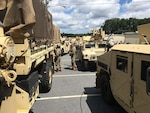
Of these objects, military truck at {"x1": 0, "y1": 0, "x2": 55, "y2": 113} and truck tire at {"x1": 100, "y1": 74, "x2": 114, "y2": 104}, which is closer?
military truck at {"x1": 0, "y1": 0, "x2": 55, "y2": 113}

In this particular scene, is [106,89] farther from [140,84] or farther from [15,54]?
[15,54]

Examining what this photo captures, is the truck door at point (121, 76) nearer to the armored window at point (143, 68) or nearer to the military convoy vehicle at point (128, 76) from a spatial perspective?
the military convoy vehicle at point (128, 76)

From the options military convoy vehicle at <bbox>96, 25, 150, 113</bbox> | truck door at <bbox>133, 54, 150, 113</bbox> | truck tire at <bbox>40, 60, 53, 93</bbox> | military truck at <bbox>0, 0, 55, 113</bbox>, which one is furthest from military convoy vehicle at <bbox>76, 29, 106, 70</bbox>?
military truck at <bbox>0, 0, 55, 113</bbox>

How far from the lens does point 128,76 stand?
241 inches

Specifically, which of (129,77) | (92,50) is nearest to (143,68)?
(129,77)

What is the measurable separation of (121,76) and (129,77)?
587 mm

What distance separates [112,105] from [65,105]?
4.47 feet

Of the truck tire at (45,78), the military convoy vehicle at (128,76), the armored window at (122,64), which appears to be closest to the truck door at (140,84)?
the military convoy vehicle at (128,76)

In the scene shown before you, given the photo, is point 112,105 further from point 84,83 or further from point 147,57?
point 84,83

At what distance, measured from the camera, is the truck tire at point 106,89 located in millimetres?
8070

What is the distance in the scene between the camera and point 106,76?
841 cm

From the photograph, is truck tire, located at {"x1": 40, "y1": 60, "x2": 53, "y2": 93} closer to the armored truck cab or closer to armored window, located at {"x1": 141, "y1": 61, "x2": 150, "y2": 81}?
the armored truck cab

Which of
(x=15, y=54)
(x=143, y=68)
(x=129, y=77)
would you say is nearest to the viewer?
(x=15, y=54)

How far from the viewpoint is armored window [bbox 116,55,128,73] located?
21.0 ft
